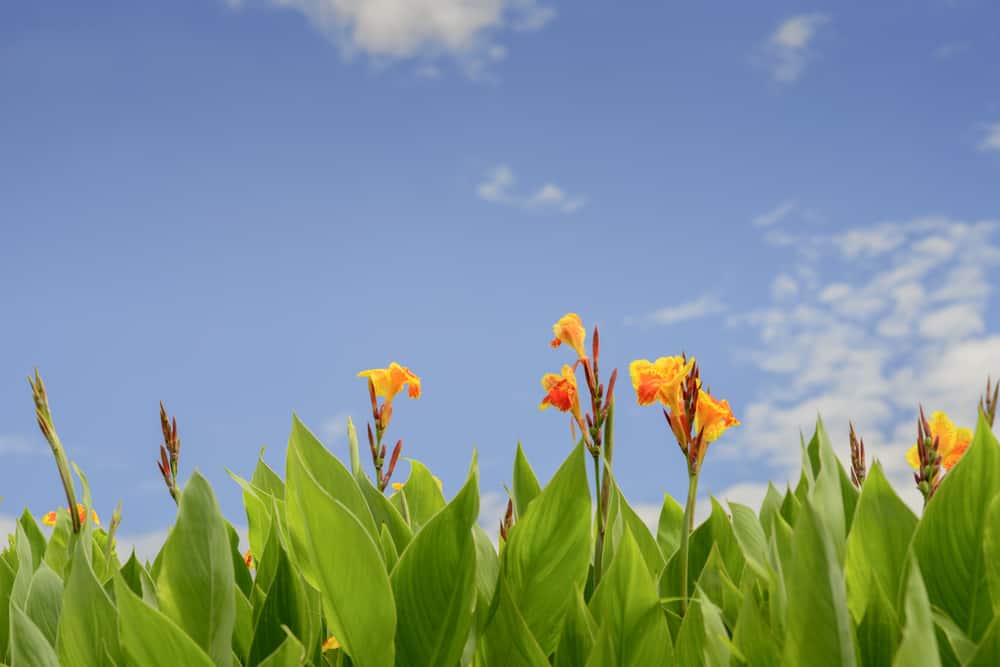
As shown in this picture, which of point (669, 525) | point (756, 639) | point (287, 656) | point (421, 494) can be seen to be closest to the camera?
point (756, 639)

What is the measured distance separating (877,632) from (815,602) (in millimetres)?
321

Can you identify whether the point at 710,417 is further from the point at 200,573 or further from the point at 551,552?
the point at 200,573

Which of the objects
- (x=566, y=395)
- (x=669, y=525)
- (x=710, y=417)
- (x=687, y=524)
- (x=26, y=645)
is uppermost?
(x=566, y=395)

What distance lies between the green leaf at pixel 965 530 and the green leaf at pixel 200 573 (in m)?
1.17

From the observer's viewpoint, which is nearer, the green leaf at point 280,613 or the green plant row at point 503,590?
the green plant row at point 503,590

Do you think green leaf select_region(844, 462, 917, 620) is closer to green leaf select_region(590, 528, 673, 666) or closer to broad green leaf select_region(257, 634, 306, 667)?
green leaf select_region(590, 528, 673, 666)

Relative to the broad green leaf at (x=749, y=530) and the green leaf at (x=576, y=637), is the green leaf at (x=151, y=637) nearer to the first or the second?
the green leaf at (x=576, y=637)

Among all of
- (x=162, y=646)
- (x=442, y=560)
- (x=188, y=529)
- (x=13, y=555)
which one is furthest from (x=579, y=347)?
(x=13, y=555)

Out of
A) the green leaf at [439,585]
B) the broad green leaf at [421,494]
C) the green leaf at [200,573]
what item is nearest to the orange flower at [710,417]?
the green leaf at [439,585]

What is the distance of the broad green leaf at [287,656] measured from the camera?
1397mm

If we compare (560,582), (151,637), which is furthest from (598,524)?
(151,637)

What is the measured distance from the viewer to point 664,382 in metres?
1.80

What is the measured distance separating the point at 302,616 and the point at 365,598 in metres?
0.21

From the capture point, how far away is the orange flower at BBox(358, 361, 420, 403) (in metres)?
2.63
